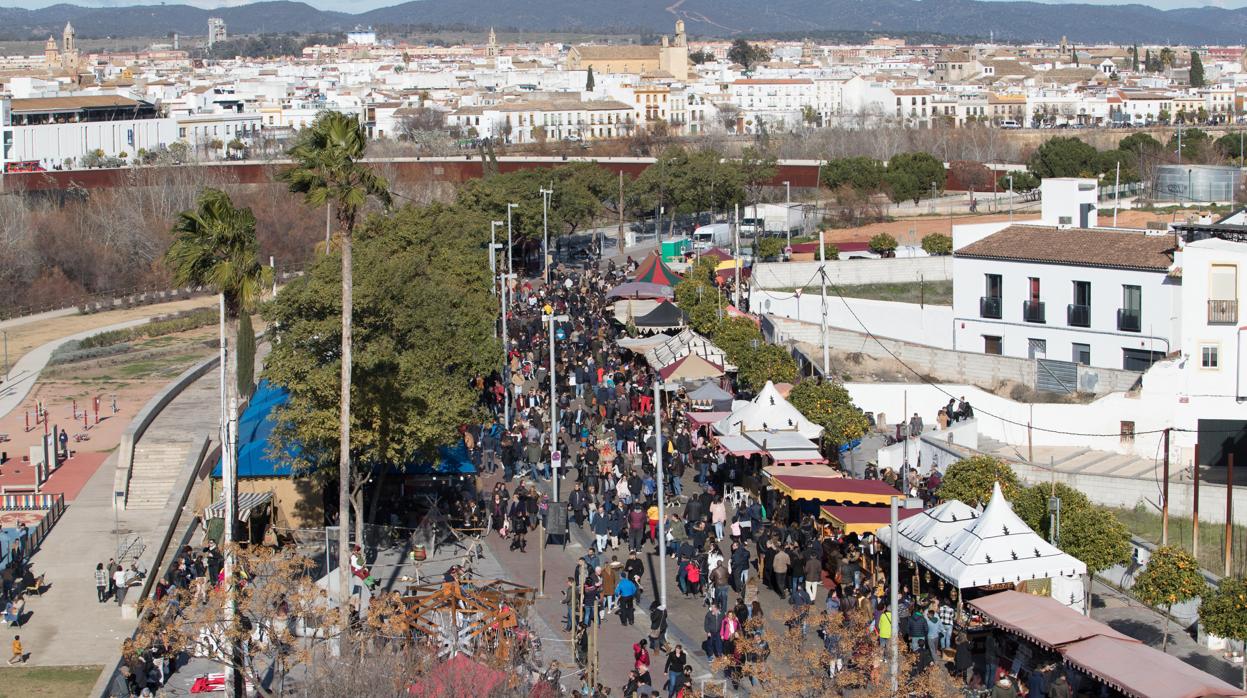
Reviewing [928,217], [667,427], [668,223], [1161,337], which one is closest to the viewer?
[667,427]

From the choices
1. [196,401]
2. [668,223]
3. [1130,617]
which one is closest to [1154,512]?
[1130,617]

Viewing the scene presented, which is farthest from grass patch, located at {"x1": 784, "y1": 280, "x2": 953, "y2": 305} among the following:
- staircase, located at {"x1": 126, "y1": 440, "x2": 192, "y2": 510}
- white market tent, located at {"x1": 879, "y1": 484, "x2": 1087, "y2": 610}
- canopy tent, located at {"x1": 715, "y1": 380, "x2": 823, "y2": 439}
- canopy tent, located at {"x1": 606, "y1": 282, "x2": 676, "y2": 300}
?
white market tent, located at {"x1": 879, "y1": 484, "x2": 1087, "y2": 610}

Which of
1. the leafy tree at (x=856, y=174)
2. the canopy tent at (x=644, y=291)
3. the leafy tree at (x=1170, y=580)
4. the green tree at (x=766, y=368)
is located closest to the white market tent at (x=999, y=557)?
the leafy tree at (x=1170, y=580)

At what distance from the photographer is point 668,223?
88812mm

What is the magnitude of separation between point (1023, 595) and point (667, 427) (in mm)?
13926

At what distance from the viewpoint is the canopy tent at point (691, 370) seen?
35.6m

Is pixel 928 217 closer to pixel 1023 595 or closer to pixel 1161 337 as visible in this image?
pixel 1161 337

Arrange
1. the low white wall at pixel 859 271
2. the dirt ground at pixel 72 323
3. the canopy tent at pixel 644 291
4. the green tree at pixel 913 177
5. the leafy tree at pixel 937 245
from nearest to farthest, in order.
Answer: the canopy tent at pixel 644 291
the low white wall at pixel 859 271
the leafy tree at pixel 937 245
the dirt ground at pixel 72 323
the green tree at pixel 913 177

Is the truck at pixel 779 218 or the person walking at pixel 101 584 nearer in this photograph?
the person walking at pixel 101 584

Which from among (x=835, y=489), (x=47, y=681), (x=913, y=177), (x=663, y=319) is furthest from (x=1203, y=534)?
(x=913, y=177)

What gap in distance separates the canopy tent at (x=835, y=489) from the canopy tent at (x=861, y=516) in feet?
0.47

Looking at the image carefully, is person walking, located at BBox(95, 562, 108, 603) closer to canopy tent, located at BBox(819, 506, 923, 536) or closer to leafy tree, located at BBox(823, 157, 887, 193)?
canopy tent, located at BBox(819, 506, 923, 536)

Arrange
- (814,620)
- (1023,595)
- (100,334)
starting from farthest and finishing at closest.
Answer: (100,334), (1023,595), (814,620)

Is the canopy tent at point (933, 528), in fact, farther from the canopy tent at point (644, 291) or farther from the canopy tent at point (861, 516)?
the canopy tent at point (644, 291)
